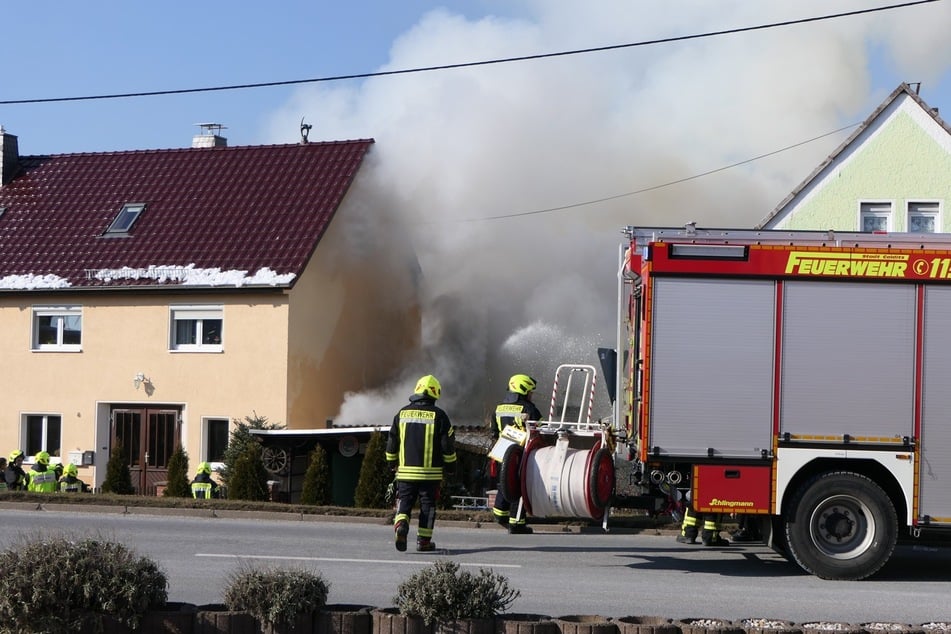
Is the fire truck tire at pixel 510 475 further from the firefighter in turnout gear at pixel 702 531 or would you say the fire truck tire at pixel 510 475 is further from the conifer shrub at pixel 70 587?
the conifer shrub at pixel 70 587

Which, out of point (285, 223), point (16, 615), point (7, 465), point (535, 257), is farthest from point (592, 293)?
point (16, 615)

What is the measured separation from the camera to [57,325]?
82.4ft

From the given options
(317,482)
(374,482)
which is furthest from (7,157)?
(374,482)

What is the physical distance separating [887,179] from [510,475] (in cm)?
1335

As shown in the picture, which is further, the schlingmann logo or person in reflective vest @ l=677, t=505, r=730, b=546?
person in reflective vest @ l=677, t=505, r=730, b=546

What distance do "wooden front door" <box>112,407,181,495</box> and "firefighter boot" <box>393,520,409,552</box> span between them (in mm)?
13530

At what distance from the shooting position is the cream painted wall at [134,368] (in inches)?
920

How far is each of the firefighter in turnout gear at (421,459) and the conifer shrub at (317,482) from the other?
25.7 feet

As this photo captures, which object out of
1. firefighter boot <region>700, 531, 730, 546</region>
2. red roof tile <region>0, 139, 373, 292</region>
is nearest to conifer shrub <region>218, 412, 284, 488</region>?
red roof tile <region>0, 139, 373, 292</region>

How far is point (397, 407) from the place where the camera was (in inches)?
955

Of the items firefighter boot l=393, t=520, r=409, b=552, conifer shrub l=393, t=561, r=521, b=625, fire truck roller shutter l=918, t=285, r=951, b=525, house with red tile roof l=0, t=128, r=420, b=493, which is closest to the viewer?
conifer shrub l=393, t=561, r=521, b=625

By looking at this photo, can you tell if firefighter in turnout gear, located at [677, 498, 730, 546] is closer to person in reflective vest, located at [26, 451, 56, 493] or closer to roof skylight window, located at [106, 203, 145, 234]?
person in reflective vest, located at [26, 451, 56, 493]

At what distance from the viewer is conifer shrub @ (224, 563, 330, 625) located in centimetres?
675

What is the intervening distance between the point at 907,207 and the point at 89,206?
16.7 metres
